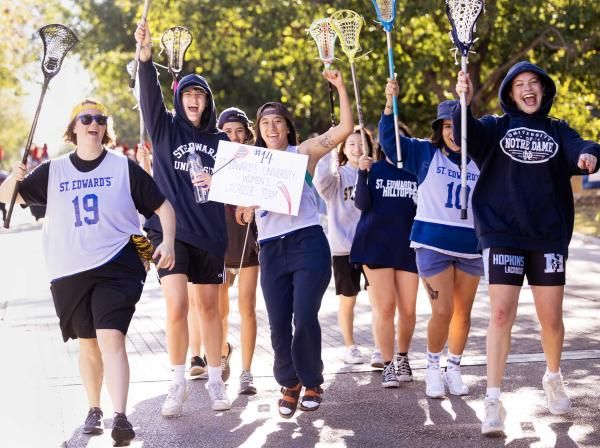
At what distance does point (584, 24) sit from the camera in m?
24.1

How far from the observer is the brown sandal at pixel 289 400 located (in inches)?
293

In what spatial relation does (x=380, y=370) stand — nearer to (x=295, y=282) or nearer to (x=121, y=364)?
(x=295, y=282)

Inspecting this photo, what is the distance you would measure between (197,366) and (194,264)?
1.42 metres

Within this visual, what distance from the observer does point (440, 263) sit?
8.05m

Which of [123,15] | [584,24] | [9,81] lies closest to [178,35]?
[584,24]

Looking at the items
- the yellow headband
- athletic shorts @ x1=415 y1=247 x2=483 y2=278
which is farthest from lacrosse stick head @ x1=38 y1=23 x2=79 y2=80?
athletic shorts @ x1=415 y1=247 x2=483 y2=278

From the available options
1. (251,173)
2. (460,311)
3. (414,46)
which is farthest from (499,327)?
(414,46)

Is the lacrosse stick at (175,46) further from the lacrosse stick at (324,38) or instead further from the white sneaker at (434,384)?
the white sneaker at (434,384)

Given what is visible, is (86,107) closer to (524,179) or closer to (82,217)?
(82,217)

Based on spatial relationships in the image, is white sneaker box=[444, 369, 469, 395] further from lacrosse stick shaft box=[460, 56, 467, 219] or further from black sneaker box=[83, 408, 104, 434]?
black sneaker box=[83, 408, 104, 434]

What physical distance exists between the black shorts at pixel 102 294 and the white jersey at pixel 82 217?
5cm

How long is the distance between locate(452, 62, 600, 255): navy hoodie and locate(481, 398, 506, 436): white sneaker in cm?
90

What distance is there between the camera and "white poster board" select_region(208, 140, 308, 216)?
303 inches

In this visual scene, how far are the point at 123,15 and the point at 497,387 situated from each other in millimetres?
30242
